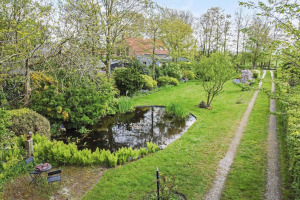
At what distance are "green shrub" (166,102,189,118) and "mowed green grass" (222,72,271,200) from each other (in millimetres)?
3583

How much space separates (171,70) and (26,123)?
19186 mm

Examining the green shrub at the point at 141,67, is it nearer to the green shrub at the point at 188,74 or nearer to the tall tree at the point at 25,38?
the green shrub at the point at 188,74

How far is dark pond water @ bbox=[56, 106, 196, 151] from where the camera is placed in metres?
8.98

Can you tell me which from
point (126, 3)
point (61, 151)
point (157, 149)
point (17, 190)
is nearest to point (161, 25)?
point (126, 3)

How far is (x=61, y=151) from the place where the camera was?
6.63 m

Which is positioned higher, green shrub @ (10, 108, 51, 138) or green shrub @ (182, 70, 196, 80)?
green shrub @ (182, 70, 196, 80)

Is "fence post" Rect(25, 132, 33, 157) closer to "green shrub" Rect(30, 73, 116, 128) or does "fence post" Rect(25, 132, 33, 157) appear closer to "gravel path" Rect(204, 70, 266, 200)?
"green shrub" Rect(30, 73, 116, 128)

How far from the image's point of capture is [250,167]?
21.5 ft

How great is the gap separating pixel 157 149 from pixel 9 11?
1078cm

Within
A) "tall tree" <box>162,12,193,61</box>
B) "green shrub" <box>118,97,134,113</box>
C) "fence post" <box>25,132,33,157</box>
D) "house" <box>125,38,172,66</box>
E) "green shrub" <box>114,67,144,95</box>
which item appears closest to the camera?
"fence post" <box>25,132,33,157</box>

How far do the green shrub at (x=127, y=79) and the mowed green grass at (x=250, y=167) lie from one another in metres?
8.97

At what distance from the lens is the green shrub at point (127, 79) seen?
16005 mm

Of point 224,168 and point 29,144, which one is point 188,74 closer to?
point 224,168

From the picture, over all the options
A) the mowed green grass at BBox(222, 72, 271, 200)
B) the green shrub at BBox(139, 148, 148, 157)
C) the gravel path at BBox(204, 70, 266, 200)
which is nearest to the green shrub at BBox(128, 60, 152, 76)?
the gravel path at BBox(204, 70, 266, 200)
